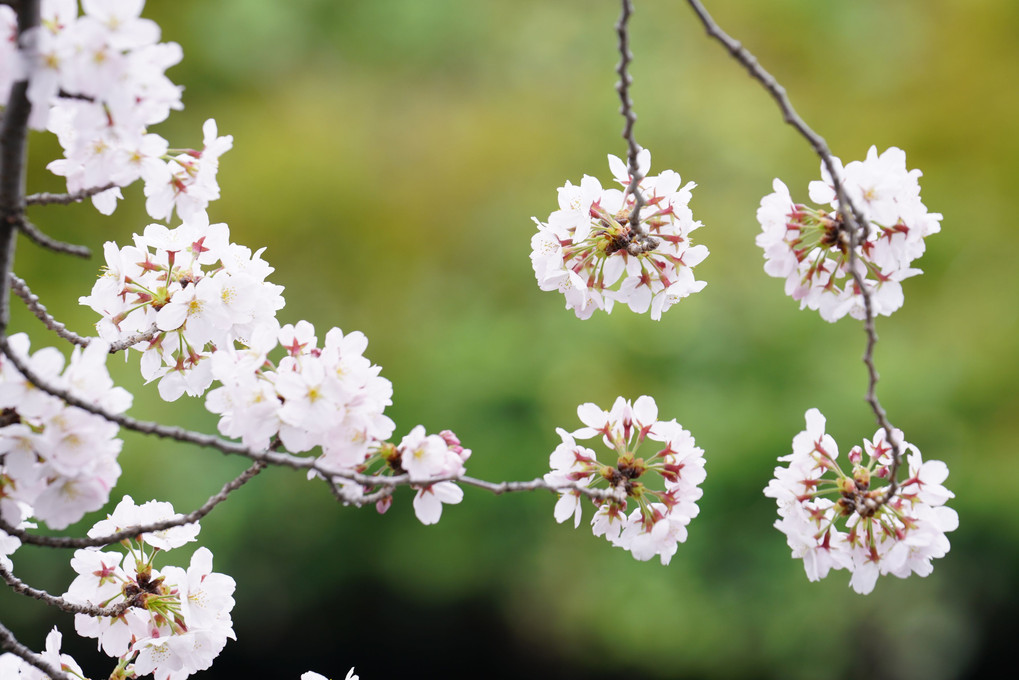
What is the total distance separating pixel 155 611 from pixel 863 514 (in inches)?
22.5

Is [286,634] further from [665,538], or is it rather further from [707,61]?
[707,61]

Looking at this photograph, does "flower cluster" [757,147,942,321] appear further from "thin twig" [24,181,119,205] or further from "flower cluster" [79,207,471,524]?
"thin twig" [24,181,119,205]

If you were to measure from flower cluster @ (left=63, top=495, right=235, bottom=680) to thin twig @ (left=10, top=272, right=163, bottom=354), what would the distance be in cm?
13

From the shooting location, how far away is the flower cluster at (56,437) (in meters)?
0.55

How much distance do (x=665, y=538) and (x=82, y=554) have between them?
47 centimetres

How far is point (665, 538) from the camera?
76cm

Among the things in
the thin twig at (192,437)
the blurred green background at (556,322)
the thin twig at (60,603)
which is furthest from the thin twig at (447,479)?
the blurred green background at (556,322)

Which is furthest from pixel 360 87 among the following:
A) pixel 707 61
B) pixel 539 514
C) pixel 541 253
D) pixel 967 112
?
pixel 541 253

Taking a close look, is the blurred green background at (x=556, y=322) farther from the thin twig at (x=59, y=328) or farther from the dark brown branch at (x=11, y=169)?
the dark brown branch at (x=11, y=169)

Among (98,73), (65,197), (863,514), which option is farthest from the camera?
(863,514)

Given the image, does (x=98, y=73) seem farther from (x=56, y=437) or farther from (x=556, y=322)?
(x=556, y=322)

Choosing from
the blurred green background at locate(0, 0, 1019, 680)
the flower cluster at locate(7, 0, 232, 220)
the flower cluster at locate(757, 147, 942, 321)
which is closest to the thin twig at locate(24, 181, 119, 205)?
the flower cluster at locate(7, 0, 232, 220)

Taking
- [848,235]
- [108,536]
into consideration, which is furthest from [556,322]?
[108,536]

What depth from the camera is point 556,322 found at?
2992 mm
